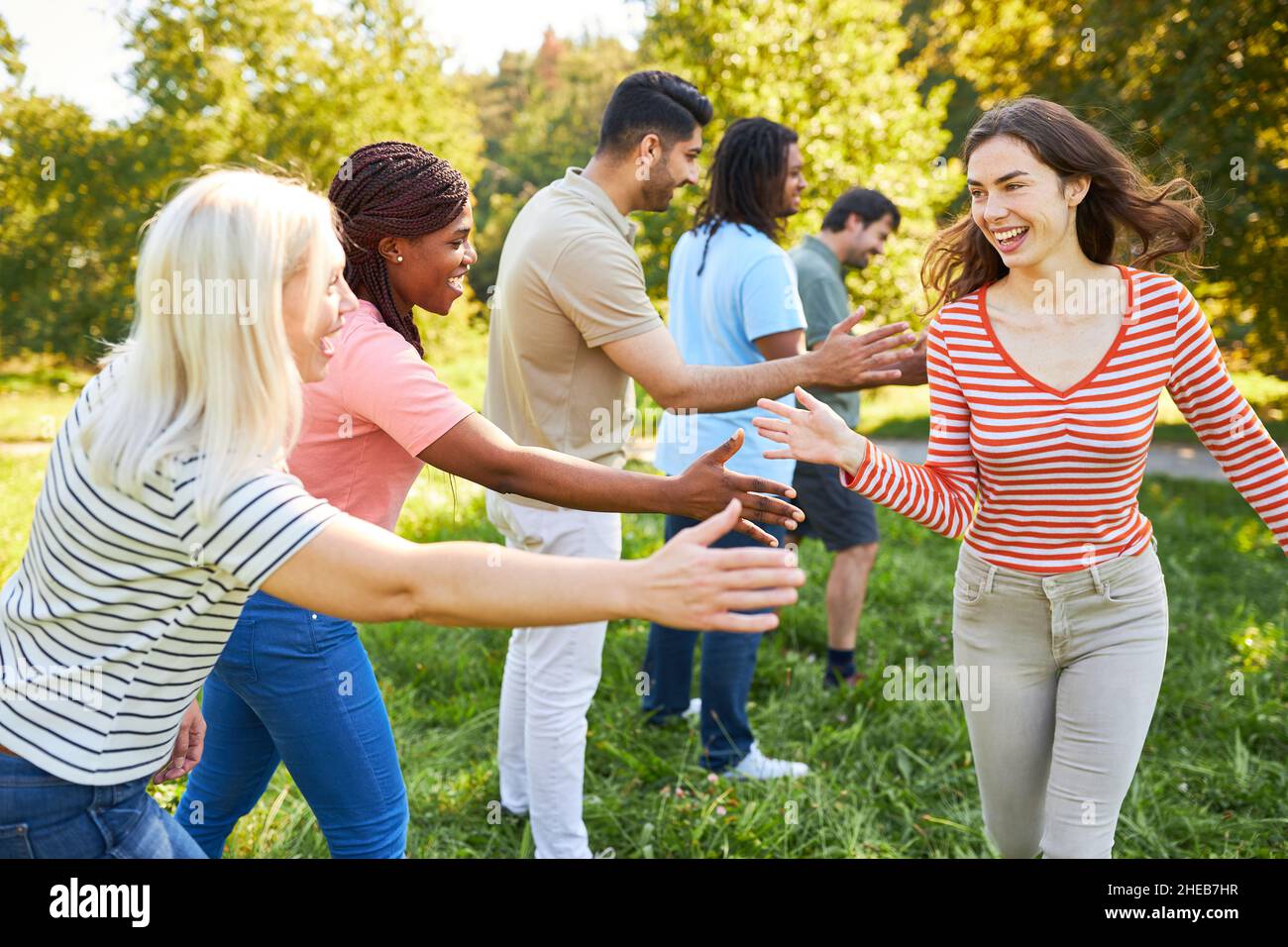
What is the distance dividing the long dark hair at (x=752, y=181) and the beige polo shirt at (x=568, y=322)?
3.02 ft

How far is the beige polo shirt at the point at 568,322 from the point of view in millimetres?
3074

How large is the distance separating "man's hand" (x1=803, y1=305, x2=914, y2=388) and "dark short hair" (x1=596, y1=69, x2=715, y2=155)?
95cm

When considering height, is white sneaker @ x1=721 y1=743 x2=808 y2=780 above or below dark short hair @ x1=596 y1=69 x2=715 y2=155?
below

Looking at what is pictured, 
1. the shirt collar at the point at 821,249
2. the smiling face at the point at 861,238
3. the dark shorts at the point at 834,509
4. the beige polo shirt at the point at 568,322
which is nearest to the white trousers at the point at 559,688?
the beige polo shirt at the point at 568,322

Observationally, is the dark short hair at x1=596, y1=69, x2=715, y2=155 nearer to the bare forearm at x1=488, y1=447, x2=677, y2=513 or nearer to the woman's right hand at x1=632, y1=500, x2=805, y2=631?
the bare forearm at x1=488, y1=447, x2=677, y2=513

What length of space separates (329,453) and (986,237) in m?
1.70

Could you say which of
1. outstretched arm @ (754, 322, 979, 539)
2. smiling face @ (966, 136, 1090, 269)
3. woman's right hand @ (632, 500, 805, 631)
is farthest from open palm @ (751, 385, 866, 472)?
woman's right hand @ (632, 500, 805, 631)

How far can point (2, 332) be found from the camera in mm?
17969

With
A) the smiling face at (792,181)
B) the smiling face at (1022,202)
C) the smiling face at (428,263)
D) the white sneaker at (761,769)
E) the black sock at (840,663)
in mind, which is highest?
the smiling face at (792,181)

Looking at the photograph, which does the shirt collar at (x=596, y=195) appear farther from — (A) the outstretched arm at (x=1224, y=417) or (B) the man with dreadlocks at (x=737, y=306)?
(A) the outstretched arm at (x=1224, y=417)

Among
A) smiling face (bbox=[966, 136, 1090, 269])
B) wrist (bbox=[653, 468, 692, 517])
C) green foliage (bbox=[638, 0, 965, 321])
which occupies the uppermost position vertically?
green foliage (bbox=[638, 0, 965, 321])

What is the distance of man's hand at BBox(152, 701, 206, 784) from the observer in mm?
2242

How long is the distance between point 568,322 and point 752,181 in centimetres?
142

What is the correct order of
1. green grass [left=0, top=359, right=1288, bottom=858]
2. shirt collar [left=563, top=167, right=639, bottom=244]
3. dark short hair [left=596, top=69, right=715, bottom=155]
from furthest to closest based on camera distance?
green grass [left=0, top=359, right=1288, bottom=858] → dark short hair [left=596, top=69, right=715, bottom=155] → shirt collar [left=563, top=167, right=639, bottom=244]
